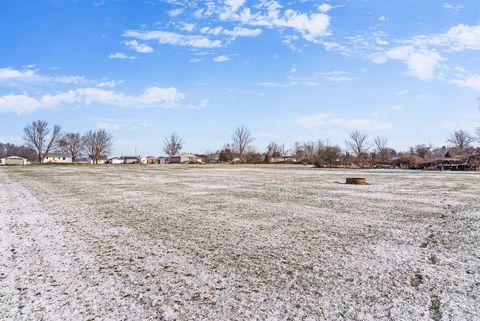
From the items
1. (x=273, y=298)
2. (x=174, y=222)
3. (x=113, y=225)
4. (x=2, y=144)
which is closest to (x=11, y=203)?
(x=113, y=225)

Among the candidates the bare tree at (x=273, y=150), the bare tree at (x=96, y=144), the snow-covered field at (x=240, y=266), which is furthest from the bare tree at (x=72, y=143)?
the snow-covered field at (x=240, y=266)

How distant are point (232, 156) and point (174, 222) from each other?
96840 mm

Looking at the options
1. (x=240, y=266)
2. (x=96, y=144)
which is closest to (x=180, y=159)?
(x=96, y=144)

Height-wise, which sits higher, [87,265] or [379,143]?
[379,143]

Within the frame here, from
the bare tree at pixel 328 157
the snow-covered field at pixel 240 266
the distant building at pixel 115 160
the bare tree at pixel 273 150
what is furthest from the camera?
the distant building at pixel 115 160

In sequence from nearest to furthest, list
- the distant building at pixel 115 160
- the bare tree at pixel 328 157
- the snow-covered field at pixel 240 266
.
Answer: the snow-covered field at pixel 240 266
the bare tree at pixel 328 157
the distant building at pixel 115 160

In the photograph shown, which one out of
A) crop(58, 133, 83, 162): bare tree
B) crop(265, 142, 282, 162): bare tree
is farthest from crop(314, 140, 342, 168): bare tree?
crop(58, 133, 83, 162): bare tree

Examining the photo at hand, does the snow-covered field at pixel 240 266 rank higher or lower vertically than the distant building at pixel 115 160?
lower

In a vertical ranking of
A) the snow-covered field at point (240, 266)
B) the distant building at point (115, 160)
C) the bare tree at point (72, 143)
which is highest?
the bare tree at point (72, 143)

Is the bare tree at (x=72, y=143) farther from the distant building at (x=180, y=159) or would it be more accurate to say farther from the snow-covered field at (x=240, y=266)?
the snow-covered field at (x=240, y=266)

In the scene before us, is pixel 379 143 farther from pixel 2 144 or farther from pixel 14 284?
pixel 2 144

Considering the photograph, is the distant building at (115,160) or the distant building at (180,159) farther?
the distant building at (115,160)

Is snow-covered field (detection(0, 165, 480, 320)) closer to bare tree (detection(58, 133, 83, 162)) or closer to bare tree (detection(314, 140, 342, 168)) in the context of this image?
bare tree (detection(314, 140, 342, 168))

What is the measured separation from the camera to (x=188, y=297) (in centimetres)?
412
